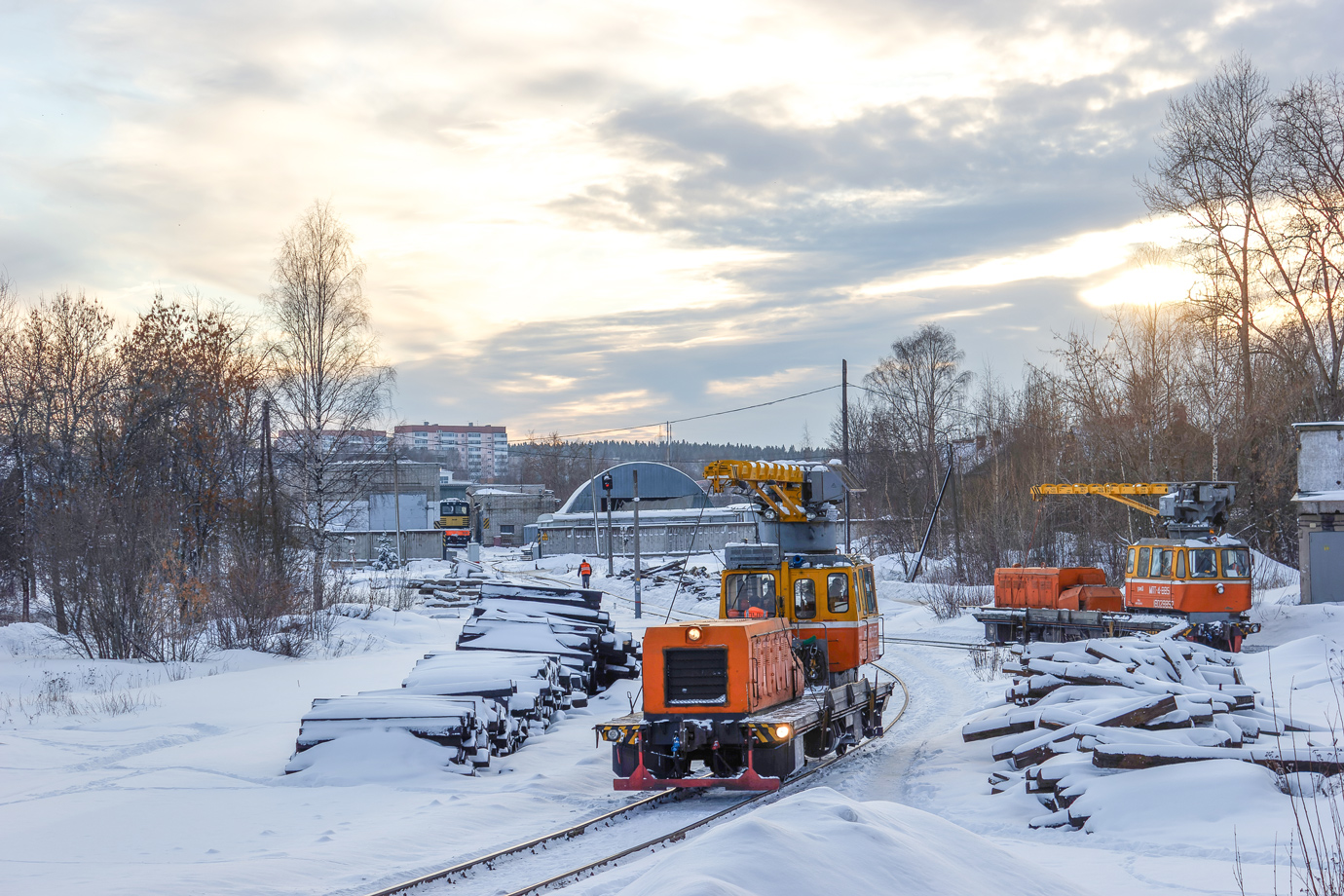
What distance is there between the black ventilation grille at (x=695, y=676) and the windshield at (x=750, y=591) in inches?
84.7

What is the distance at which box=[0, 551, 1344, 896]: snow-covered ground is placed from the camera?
21.2ft

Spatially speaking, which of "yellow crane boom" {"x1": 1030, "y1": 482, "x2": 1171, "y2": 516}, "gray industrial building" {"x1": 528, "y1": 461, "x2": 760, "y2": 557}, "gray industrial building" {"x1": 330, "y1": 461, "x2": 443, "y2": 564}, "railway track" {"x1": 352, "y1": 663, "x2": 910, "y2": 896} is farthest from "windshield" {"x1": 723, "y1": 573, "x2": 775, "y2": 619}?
"gray industrial building" {"x1": 528, "y1": 461, "x2": 760, "y2": 557}

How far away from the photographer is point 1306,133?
1433 inches

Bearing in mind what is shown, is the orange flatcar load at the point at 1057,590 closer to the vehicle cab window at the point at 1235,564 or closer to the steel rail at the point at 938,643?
the steel rail at the point at 938,643

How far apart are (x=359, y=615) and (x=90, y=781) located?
18.0m

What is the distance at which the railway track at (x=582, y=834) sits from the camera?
8234mm

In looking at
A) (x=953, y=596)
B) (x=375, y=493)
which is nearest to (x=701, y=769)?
(x=953, y=596)

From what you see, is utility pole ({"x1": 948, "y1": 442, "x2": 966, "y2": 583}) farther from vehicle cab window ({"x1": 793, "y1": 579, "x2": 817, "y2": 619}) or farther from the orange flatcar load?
vehicle cab window ({"x1": 793, "y1": 579, "x2": 817, "y2": 619})

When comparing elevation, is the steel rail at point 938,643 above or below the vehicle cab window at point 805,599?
below

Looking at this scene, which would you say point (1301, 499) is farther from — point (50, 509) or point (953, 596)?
point (50, 509)

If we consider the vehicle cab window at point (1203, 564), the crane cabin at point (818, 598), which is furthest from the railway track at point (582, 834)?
the vehicle cab window at point (1203, 564)

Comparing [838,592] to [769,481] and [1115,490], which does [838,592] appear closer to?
[769,481]

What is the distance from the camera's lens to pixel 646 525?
71000 millimetres

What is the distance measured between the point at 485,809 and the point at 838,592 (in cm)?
593
